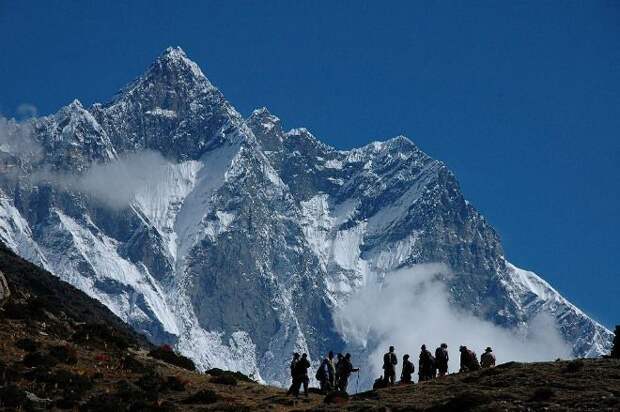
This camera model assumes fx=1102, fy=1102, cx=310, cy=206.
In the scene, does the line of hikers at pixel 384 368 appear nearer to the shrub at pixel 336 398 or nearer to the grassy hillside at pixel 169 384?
the grassy hillside at pixel 169 384

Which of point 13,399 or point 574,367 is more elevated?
point 574,367

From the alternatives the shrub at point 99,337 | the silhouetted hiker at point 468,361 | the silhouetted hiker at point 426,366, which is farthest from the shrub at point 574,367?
the shrub at point 99,337

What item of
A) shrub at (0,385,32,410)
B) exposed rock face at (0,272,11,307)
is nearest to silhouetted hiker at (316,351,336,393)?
shrub at (0,385,32,410)

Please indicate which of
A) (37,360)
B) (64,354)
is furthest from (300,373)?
(37,360)

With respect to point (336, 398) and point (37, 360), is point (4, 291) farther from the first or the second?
point (336, 398)

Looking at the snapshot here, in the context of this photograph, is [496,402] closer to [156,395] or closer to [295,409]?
[295,409]

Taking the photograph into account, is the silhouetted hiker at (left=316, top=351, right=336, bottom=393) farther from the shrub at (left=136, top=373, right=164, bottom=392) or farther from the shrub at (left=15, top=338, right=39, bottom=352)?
the shrub at (left=15, top=338, right=39, bottom=352)

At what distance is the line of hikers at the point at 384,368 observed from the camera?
175 feet

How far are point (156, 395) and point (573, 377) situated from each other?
60.3 ft

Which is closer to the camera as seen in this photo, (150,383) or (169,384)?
(150,383)

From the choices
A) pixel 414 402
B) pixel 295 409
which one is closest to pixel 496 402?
pixel 414 402

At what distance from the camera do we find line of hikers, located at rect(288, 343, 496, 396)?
53447mm

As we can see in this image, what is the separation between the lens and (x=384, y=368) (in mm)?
57344

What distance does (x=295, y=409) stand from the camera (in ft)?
157
